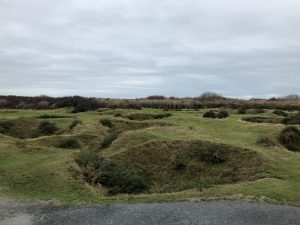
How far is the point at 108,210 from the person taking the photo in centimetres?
1433

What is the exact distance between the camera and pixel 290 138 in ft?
89.7

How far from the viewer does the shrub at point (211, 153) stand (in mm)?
24188

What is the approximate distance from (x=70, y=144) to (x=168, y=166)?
8.85 metres

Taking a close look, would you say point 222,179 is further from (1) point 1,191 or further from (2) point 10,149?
(2) point 10,149

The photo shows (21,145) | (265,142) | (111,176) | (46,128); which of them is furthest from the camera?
(46,128)

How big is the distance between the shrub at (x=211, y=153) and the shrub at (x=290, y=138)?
4.74m

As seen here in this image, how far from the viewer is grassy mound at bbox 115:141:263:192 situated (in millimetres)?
22109

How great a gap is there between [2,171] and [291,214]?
1344cm

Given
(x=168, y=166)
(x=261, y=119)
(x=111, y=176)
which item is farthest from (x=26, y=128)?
(x=261, y=119)

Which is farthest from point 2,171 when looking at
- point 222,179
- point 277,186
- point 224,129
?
point 224,129

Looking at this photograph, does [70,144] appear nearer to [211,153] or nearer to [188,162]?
[188,162]

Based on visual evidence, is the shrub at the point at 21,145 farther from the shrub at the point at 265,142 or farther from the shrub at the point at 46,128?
the shrub at the point at 265,142

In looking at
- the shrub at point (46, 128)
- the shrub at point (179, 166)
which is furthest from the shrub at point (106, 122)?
the shrub at point (179, 166)

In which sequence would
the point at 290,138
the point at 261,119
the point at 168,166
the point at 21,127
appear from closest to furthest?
the point at 168,166, the point at 290,138, the point at 21,127, the point at 261,119
